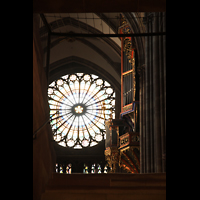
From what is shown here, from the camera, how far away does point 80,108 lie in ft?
72.1

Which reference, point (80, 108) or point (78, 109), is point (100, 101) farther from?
point (78, 109)

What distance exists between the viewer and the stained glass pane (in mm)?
21297

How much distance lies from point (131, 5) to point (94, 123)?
54.2 feet

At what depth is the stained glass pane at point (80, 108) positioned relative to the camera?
21.3 m
